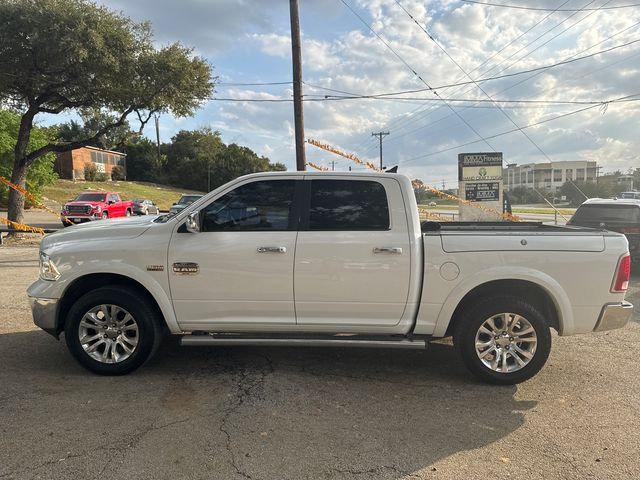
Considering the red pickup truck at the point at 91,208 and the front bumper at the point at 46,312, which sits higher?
the red pickup truck at the point at 91,208

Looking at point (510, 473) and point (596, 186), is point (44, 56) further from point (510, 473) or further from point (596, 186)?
point (596, 186)

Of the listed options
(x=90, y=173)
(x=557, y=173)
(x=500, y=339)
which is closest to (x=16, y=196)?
(x=500, y=339)

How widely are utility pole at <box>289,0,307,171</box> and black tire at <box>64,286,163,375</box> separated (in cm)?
893

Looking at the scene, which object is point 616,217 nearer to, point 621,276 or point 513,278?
point 621,276

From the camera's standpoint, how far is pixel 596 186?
56.9m

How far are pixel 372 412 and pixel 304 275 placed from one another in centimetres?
128

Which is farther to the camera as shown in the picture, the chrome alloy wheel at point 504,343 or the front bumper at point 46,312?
the front bumper at point 46,312

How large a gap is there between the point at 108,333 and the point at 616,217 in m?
9.85

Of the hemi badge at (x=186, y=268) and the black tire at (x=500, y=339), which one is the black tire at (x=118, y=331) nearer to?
the hemi badge at (x=186, y=268)

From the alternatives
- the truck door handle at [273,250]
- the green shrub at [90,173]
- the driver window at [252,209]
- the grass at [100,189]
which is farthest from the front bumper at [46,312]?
the green shrub at [90,173]

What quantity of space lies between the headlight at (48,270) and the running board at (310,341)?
1345 millimetres

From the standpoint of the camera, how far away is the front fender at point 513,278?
4.20 meters

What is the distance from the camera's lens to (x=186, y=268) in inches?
171

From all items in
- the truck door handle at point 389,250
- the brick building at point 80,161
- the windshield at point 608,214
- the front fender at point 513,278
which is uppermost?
the brick building at point 80,161
